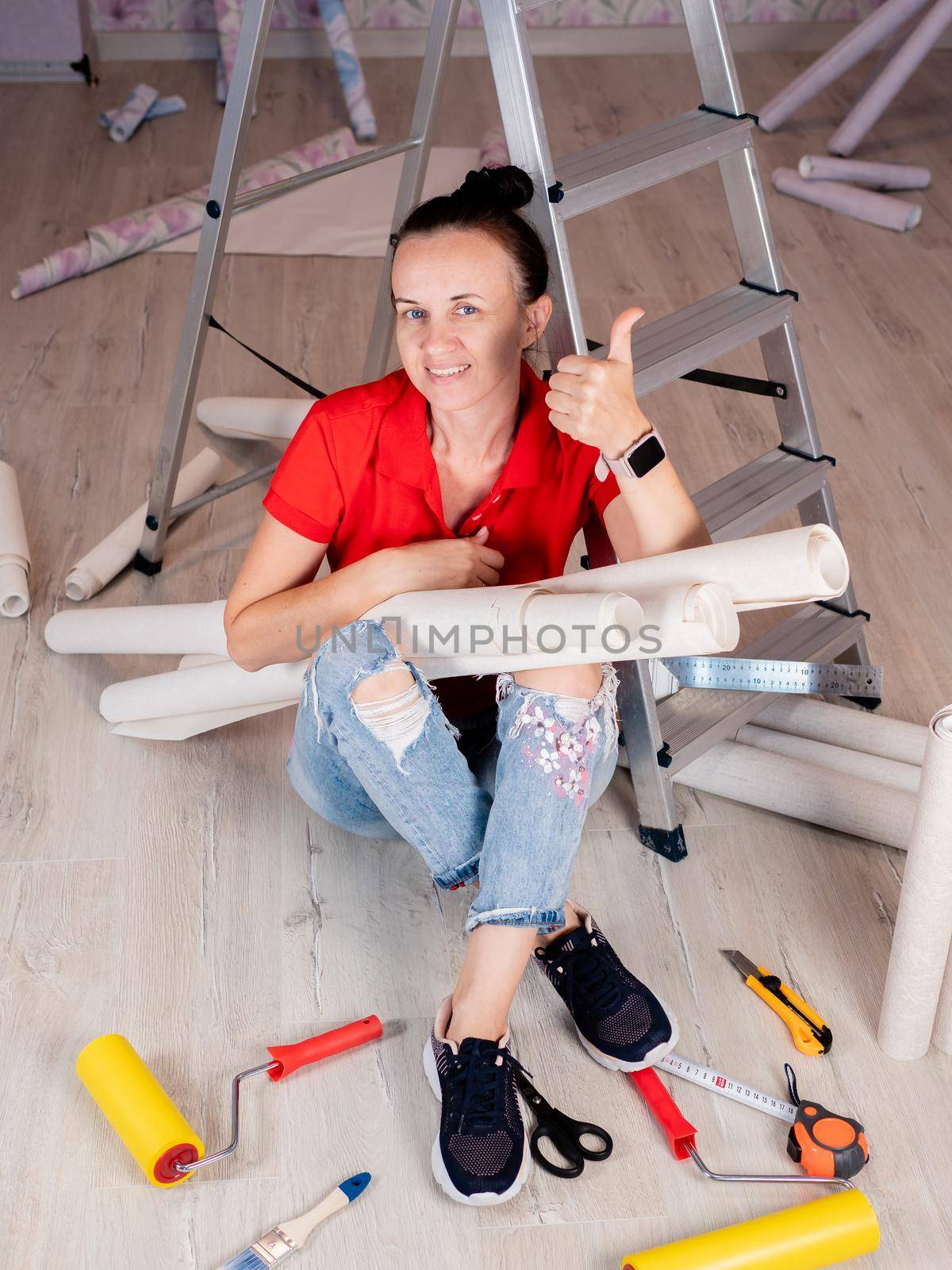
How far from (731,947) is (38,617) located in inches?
55.0

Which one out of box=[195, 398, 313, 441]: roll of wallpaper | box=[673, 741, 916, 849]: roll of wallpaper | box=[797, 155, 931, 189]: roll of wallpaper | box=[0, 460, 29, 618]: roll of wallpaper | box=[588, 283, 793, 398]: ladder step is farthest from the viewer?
box=[797, 155, 931, 189]: roll of wallpaper

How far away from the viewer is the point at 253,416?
287cm

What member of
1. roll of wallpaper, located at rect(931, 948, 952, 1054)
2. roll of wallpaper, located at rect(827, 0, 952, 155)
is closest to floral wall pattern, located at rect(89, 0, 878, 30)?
roll of wallpaper, located at rect(827, 0, 952, 155)

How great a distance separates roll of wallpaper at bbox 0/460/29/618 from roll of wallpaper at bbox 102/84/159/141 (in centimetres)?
219

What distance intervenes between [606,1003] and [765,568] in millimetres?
629

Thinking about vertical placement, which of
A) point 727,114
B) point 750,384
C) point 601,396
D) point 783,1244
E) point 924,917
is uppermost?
point 727,114

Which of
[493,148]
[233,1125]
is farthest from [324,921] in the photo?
[493,148]

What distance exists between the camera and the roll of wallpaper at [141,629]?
7.14 feet

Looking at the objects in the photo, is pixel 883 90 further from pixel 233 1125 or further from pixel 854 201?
pixel 233 1125

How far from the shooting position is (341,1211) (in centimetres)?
151

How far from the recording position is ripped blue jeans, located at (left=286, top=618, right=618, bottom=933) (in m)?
1.54

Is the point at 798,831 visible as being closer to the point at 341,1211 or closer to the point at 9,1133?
the point at 341,1211

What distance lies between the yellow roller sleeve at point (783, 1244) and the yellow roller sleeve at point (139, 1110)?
1.71 feet

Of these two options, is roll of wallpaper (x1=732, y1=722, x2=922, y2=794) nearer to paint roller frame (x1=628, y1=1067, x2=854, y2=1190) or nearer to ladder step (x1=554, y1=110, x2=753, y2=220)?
paint roller frame (x1=628, y1=1067, x2=854, y2=1190)
